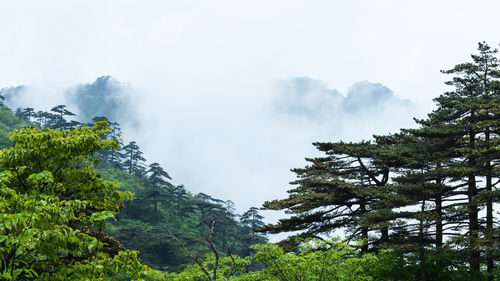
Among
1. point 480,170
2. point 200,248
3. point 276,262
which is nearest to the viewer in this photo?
point 276,262

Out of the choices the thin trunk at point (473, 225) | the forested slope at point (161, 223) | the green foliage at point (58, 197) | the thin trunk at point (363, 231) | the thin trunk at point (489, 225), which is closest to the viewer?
the green foliage at point (58, 197)

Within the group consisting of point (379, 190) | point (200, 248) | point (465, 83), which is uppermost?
point (465, 83)

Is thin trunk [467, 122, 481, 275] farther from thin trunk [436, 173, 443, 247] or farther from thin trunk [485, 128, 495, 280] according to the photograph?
thin trunk [436, 173, 443, 247]

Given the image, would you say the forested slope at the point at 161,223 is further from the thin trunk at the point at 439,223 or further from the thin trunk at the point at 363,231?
the thin trunk at the point at 439,223

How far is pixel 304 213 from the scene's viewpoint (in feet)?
66.1

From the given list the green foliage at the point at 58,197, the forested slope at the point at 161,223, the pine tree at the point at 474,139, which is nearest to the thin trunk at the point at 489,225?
the pine tree at the point at 474,139

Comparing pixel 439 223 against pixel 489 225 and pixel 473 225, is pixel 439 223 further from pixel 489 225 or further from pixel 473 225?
pixel 489 225

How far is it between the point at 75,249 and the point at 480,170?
15093 mm

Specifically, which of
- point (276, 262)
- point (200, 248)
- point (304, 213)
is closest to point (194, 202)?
point (200, 248)

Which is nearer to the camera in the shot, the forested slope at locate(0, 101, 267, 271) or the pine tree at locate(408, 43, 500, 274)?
the pine tree at locate(408, 43, 500, 274)

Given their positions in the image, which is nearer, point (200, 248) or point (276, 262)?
point (276, 262)

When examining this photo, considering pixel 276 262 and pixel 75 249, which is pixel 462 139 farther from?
pixel 75 249

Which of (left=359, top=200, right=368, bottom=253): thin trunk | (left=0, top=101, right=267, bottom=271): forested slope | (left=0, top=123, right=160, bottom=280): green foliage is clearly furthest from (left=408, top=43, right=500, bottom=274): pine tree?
(left=0, top=101, right=267, bottom=271): forested slope

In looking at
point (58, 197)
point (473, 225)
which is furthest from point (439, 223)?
point (58, 197)
